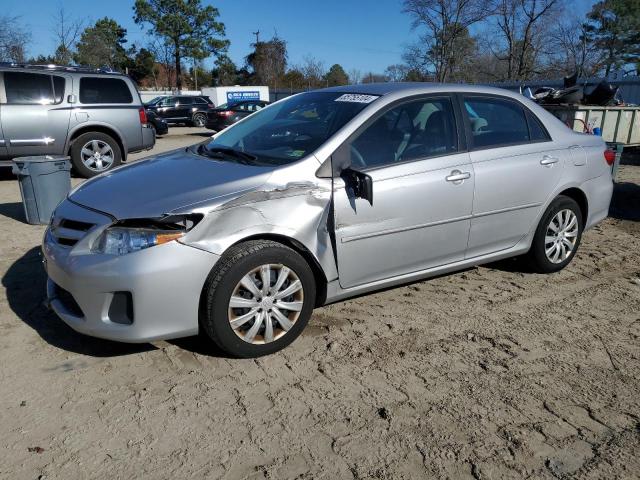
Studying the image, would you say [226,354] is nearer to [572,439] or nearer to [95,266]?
[95,266]

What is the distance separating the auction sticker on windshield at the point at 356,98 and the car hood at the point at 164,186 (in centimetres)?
97

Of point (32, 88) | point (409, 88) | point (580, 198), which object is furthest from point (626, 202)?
point (32, 88)

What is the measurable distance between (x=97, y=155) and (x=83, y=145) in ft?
0.95

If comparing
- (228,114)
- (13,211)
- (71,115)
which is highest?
(71,115)

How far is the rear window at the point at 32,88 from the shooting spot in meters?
8.85

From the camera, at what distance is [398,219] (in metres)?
3.75

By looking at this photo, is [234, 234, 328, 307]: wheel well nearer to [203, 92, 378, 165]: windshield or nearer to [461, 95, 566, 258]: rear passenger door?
[203, 92, 378, 165]: windshield

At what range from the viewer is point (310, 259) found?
11.4 ft

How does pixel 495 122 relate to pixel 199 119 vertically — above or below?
above

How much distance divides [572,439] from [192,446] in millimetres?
1851

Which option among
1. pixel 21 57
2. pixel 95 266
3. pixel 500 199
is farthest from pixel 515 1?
pixel 95 266

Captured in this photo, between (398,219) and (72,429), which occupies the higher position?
(398,219)

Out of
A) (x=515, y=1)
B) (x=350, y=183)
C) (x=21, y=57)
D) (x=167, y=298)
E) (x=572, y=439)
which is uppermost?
(x=515, y=1)

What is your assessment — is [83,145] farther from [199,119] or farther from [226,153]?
[199,119]
